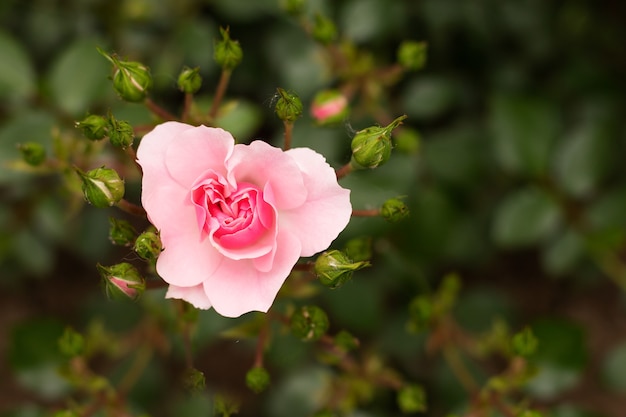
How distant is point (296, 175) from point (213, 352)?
1.11m

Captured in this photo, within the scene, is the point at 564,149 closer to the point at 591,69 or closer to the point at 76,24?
the point at 591,69

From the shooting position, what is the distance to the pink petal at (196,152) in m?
0.74

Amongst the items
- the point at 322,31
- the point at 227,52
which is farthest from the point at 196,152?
the point at 322,31

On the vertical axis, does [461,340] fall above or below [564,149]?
below

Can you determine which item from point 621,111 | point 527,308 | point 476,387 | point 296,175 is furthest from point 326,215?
point 527,308

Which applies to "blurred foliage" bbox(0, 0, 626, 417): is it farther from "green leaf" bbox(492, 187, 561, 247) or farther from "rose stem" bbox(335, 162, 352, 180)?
"rose stem" bbox(335, 162, 352, 180)

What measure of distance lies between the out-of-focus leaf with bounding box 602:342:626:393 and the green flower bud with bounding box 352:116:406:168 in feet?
2.81

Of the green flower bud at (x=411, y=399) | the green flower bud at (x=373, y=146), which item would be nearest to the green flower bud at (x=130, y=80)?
the green flower bud at (x=373, y=146)

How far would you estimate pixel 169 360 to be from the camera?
172 centimetres

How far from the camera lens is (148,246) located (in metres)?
0.73

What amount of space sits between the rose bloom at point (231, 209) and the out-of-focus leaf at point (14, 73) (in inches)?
23.9

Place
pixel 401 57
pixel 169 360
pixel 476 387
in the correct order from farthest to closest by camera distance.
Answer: pixel 169 360 < pixel 476 387 < pixel 401 57

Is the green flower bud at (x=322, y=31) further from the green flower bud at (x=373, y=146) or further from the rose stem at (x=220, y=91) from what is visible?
the green flower bud at (x=373, y=146)

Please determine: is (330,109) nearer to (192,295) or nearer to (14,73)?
(192,295)
